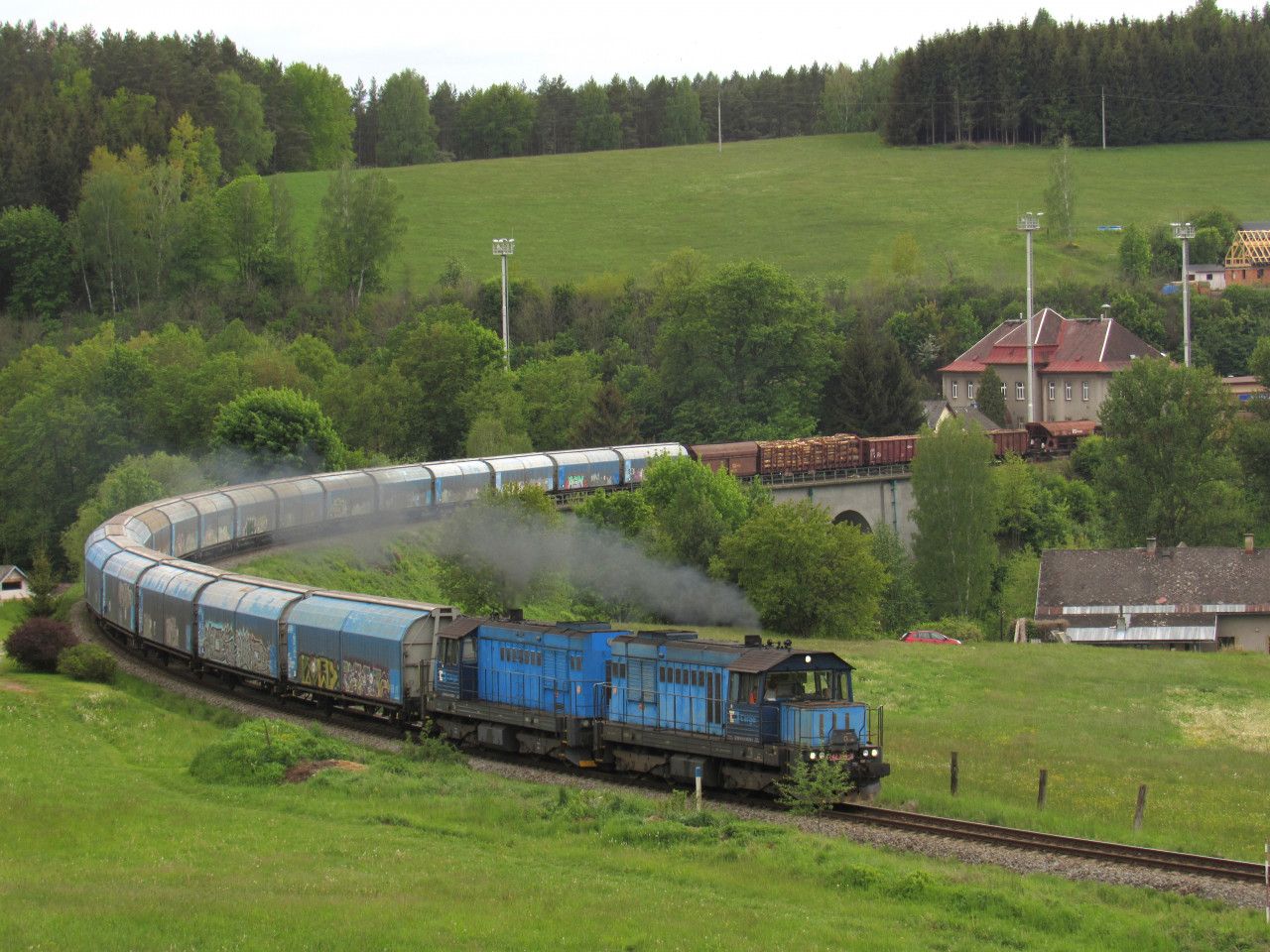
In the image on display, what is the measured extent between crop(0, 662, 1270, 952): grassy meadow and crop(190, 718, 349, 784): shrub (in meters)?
0.53

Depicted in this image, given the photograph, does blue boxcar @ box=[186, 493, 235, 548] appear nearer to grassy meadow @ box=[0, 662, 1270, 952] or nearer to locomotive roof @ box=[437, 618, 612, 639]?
locomotive roof @ box=[437, 618, 612, 639]

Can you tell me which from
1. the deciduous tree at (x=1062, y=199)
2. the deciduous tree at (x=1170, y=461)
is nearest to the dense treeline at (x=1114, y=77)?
the deciduous tree at (x=1062, y=199)

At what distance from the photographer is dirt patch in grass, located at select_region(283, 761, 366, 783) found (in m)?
31.7

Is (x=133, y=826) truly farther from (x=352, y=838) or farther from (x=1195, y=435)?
(x=1195, y=435)

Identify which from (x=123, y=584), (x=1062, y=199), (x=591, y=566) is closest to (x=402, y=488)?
(x=591, y=566)

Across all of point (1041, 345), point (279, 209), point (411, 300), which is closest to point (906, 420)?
point (1041, 345)

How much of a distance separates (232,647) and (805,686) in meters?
19.9

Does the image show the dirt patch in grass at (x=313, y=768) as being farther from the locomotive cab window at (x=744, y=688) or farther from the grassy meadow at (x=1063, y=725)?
the grassy meadow at (x=1063, y=725)

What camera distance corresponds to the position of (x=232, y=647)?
43156mm

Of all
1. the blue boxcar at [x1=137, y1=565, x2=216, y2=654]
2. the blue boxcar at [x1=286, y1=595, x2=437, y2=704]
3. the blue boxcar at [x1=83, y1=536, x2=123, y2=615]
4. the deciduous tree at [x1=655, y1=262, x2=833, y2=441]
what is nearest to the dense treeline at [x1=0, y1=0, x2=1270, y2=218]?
the deciduous tree at [x1=655, y1=262, x2=833, y2=441]

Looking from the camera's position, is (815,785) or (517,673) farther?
(517,673)

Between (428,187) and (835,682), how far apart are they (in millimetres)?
162337

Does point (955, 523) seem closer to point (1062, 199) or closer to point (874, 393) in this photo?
point (874, 393)

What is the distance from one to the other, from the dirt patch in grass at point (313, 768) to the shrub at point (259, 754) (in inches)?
6.3
